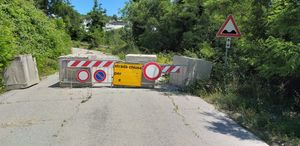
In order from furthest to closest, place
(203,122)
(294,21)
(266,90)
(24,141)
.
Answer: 1. (266,90)
2. (294,21)
3. (203,122)
4. (24,141)

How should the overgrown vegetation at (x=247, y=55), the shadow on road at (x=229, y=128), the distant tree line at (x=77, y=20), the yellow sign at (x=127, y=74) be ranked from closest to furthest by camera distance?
the shadow on road at (x=229, y=128) < the overgrown vegetation at (x=247, y=55) < the yellow sign at (x=127, y=74) < the distant tree line at (x=77, y=20)

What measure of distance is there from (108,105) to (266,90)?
207 inches

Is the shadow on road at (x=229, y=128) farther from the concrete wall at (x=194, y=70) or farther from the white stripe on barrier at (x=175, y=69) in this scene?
the white stripe on barrier at (x=175, y=69)

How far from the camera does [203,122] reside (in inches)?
311

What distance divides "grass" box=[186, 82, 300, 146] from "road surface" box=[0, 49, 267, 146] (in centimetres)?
36

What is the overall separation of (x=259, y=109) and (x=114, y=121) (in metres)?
4.08

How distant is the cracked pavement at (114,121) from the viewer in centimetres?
640

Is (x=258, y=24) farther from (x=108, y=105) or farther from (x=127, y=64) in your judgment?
(x=108, y=105)

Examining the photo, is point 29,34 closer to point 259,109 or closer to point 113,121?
point 113,121

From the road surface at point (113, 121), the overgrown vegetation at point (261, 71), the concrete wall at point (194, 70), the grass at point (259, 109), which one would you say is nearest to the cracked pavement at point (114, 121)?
the road surface at point (113, 121)

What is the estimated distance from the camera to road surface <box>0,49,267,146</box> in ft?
21.0

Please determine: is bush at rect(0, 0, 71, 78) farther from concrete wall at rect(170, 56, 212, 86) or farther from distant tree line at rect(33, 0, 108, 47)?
distant tree line at rect(33, 0, 108, 47)

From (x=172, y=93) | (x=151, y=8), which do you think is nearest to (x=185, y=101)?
(x=172, y=93)

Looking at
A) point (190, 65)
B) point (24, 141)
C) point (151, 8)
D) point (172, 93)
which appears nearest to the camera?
point (24, 141)
